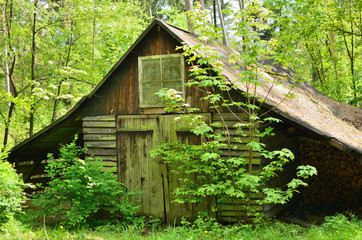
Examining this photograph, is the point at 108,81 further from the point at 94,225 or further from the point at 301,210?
the point at 301,210

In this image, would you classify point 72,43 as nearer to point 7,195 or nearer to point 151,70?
point 151,70

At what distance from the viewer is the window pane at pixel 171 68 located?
269 inches

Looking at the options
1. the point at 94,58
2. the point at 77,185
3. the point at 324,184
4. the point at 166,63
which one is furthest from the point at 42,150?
the point at 324,184

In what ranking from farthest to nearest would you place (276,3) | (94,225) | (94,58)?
(276,3), (94,58), (94,225)

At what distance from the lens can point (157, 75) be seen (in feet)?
23.0

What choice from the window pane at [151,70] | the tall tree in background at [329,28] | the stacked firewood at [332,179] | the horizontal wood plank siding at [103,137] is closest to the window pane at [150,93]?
the window pane at [151,70]

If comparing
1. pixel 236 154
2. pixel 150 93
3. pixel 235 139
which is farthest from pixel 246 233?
pixel 150 93

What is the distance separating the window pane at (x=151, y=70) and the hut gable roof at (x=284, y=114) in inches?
19.8

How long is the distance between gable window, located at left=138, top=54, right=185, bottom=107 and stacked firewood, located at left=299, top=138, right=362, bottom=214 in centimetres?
351

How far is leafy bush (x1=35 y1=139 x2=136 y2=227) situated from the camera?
6434mm

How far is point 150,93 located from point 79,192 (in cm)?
279

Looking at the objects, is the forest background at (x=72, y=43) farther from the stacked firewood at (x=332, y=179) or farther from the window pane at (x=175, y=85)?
the window pane at (x=175, y=85)

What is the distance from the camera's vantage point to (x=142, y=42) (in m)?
7.14

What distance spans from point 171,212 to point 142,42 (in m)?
4.20
